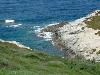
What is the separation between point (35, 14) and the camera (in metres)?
103

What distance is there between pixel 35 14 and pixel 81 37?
28993 mm

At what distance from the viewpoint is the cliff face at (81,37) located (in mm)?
66750

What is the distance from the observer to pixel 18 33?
82.8 m

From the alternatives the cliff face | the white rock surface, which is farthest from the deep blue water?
the white rock surface

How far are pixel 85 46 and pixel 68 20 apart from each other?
27.1 meters

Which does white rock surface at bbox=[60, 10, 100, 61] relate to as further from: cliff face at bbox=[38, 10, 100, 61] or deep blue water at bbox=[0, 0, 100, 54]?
deep blue water at bbox=[0, 0, 100, 54]

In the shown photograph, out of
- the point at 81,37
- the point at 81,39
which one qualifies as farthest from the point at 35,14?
Answer: the point at 81,39

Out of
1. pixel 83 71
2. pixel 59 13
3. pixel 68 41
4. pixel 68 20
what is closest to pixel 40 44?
pixel 68 41

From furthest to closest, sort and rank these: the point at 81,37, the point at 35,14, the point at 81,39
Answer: the point at 35,14 → the point at 81,37 → the point at 81,39

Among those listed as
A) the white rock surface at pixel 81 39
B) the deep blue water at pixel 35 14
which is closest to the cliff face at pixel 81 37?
the white rock surface at pixel 81 39

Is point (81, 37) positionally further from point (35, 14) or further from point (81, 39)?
point (35, 14)

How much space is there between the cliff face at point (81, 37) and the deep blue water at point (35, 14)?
2.85 metres

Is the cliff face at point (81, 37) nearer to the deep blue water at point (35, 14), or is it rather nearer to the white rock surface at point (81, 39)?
the white rock surface at point (81, 39)

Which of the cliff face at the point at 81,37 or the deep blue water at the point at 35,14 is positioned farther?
the deep blue water at the point at 35,14
